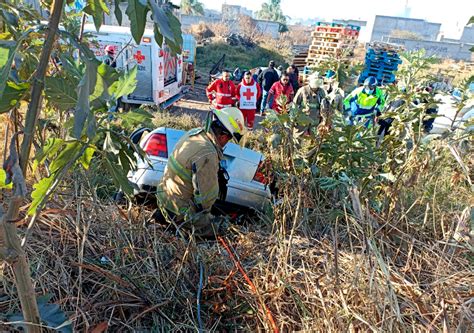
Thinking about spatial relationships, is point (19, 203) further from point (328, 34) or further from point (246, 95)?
point (328, 34)

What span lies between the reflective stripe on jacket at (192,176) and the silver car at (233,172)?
1.69ft

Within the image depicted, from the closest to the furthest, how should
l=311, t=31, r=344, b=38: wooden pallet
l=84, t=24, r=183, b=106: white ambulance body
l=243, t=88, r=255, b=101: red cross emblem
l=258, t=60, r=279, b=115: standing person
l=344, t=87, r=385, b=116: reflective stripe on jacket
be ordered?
l=344, t=87, r=385, b=116: reflective stripe on jacket, l=84, t=24, r=183, b=106: white ambulance body, l=243, t=88, r=255, b=101: red cross emblem, l=258, t=60, r=279, b=115: standing person, l=311, t=31, r=344, b=38: wooden pallet

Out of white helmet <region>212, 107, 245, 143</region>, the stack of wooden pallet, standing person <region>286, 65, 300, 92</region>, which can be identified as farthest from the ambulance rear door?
the stack of wooden pallet

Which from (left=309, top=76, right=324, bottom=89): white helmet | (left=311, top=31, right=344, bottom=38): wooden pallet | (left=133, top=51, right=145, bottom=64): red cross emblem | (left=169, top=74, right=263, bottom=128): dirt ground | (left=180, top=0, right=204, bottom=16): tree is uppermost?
(left=180, top=0, right=204, bottom=16): tree

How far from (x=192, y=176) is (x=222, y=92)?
18.7 ft

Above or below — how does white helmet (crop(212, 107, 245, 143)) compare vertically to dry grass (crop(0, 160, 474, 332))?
above

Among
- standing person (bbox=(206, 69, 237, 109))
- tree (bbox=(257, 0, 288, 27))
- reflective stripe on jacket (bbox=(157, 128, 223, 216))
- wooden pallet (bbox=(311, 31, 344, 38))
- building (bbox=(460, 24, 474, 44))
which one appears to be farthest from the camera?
tree (bbox=(257, 0, 288, 27))

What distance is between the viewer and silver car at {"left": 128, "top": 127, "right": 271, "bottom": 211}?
147 inches

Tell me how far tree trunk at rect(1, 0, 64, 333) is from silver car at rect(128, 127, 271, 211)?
247 centimetres

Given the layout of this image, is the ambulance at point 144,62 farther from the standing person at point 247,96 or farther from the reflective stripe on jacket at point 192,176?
the reflective stripe on jacket at point 192,176

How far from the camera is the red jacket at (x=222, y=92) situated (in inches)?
331

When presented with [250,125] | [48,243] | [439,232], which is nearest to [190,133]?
[48,243]

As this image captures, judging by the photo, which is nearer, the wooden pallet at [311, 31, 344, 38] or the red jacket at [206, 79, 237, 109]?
the red jacket at [206, 79, 237, 109]

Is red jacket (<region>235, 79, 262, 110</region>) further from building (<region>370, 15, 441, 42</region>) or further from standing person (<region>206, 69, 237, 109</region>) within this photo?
building (<region>370, 15, 441, 42</region>)
